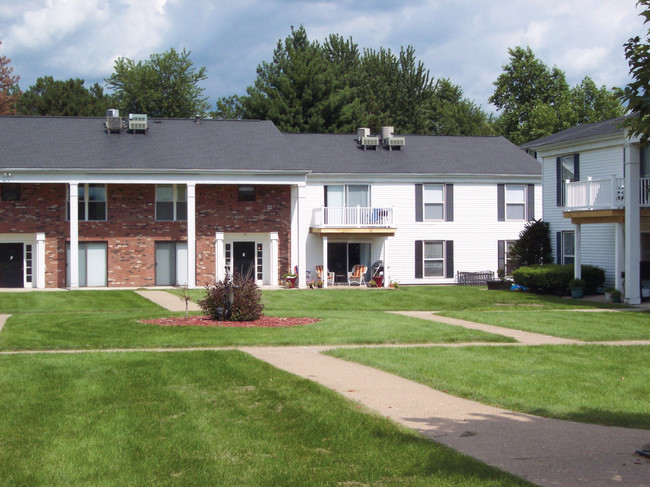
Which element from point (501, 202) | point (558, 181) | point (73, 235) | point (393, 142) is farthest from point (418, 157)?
point (73, 235)

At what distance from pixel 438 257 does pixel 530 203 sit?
212 inches

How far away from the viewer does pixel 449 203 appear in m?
38.2

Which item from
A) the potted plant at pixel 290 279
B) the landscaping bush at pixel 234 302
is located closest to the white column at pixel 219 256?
the potted plant at pixel 290 279

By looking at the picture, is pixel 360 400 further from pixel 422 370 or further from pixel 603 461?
pixel 603 461

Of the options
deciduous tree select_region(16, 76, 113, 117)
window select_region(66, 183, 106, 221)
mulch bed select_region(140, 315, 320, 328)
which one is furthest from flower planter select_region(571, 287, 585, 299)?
deciduous tree select_region(16, 76, 113, 117)

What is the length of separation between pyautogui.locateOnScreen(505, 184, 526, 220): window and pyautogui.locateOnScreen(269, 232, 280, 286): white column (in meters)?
11.6

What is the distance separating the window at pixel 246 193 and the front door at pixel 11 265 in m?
9.73

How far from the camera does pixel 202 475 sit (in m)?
6.77

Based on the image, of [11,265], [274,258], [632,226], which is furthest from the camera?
[274,258]

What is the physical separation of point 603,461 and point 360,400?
341cm

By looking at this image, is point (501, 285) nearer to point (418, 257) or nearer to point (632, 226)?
point (418, 257)

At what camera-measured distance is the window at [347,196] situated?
3703cm

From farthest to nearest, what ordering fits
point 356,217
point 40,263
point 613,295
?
point 356,217, point 40,263, point 613,295

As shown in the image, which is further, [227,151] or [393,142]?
[393,142]
